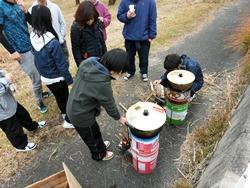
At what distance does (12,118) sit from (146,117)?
6.25 feet

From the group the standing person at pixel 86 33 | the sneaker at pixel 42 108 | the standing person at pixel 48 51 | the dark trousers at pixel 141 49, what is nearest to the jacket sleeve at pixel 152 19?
the dark trousers at pixel 141 49

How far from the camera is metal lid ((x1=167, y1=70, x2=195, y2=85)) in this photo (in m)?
3.74

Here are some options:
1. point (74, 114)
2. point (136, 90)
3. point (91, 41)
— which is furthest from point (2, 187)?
point (136, 90)

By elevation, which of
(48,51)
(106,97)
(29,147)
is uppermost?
(48,51)

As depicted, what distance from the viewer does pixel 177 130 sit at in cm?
434

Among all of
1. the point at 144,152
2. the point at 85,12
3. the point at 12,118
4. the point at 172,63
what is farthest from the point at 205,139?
the point at 12,118

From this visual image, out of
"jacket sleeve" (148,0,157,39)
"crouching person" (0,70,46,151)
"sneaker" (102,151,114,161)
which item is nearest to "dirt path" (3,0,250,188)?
"sneaker" (102,151,114,161)

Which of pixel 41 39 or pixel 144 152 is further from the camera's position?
pixel 41 39

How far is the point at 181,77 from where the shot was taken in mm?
→ 3836

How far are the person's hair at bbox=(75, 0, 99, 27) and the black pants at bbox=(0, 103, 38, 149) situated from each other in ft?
5.36

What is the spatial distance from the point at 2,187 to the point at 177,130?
2749 millimetres

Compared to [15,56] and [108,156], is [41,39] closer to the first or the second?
[15,56]

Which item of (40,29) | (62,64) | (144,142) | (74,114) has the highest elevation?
(40,29)

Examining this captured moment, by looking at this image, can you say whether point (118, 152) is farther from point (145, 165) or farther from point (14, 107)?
point (14, 107)
